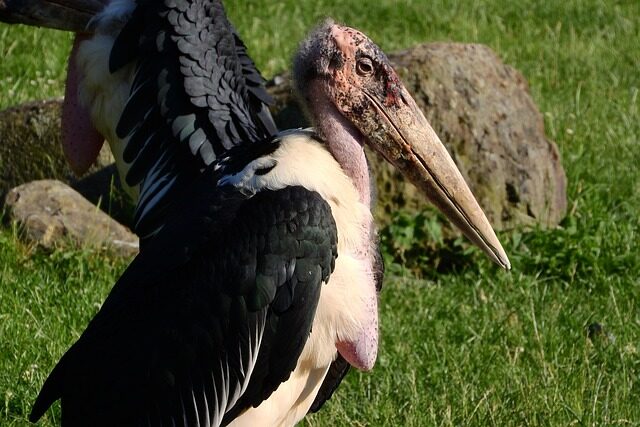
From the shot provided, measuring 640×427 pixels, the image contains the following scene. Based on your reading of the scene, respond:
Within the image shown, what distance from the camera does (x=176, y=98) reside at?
15.5 feet

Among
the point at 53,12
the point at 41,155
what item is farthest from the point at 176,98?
the point at 41,155

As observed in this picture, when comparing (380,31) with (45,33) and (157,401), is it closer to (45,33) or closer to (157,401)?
(45,33)

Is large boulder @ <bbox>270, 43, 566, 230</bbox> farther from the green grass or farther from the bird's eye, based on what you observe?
the bird's eye

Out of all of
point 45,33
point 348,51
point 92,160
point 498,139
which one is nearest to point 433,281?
point 498,139

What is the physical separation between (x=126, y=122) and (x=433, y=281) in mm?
1761

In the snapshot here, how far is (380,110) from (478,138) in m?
2.58

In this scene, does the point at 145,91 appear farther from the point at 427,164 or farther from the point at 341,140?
the point at 427,164

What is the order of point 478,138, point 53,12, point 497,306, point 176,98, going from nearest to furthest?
point 176,98 < point 53,12 < point 497,306 < point 478,138

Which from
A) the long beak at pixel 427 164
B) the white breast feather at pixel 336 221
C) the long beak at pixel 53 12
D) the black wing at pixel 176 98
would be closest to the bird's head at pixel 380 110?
the long beak at pixel 427 164

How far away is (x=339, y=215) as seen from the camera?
11.9 feet

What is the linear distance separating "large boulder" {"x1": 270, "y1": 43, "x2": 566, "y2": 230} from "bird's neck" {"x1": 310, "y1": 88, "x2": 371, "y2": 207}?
2.36 m

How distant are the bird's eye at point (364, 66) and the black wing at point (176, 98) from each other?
36.5 inches

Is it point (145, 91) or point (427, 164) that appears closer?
point (427, 164)

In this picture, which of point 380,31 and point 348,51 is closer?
→ point 348,51
